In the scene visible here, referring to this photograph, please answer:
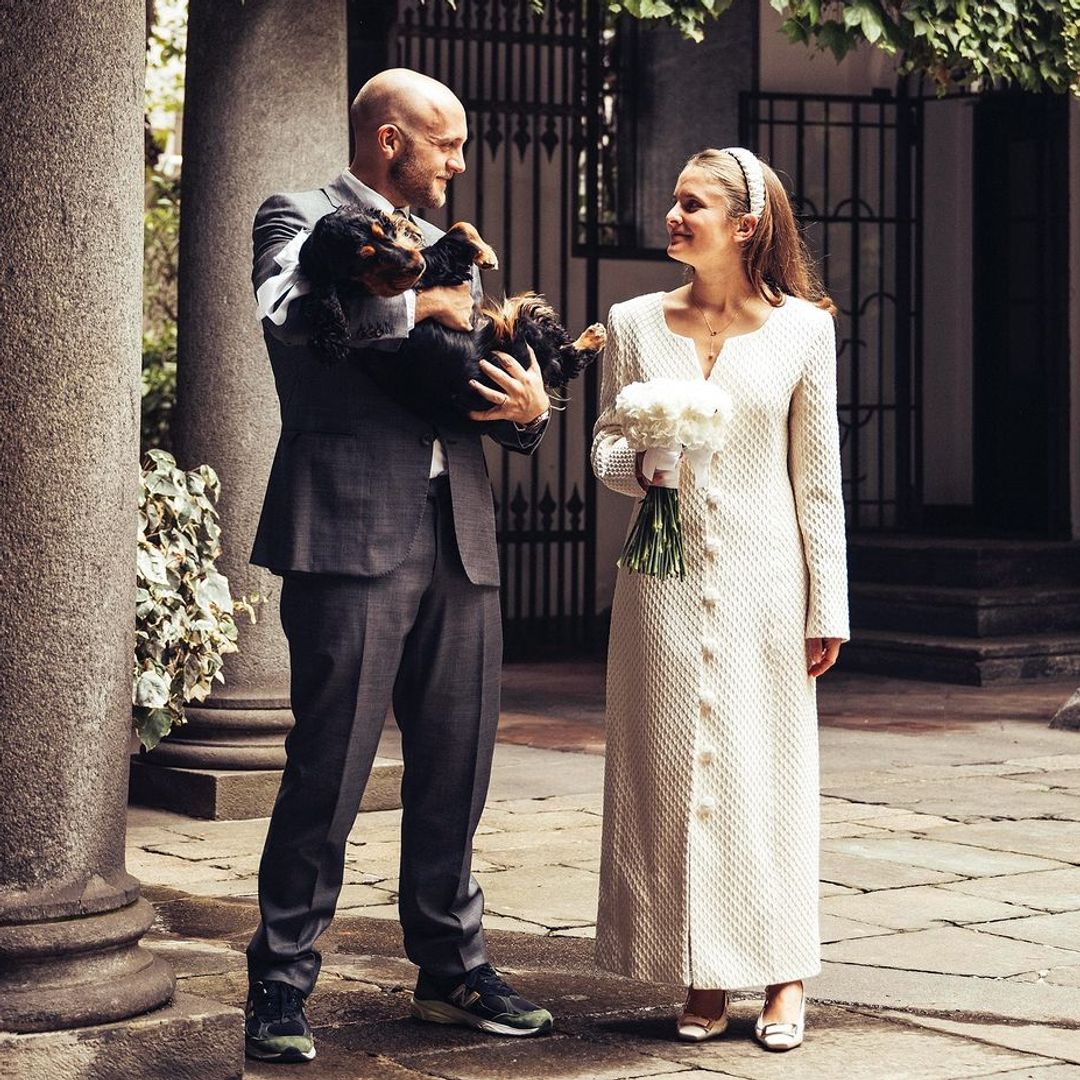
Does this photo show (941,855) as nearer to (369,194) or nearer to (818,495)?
(818,495)

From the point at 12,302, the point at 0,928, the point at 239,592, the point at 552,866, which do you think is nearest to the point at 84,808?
the point at 0,928

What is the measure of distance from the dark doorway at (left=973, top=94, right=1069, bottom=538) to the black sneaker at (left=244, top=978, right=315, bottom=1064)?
9.03 m

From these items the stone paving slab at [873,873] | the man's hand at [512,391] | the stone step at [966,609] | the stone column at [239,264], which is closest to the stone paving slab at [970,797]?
the stone paving slab at [873,873]

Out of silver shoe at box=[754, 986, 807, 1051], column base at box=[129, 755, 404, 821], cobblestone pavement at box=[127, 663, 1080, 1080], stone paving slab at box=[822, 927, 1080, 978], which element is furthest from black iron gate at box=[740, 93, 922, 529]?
silver shoe at box=[754, 986, 807, 1051]

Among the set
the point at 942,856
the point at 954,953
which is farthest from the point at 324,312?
the point at 942,856

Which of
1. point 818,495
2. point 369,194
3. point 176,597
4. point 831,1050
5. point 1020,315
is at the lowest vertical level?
point 831,1050

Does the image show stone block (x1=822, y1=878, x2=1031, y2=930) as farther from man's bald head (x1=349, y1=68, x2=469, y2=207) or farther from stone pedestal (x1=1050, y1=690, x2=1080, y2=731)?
stone pedestal (x1=1050, y1=690, x2=1080, y2=731)

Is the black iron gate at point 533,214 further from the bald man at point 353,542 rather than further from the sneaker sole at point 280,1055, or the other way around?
the sneaker sole at point 280,1055

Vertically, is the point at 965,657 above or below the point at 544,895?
above

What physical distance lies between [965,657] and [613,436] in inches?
258

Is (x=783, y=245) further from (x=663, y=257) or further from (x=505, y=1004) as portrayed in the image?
(x=663, y=257)

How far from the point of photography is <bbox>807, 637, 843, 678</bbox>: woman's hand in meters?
4.24

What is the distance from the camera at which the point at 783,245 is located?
14.2ft

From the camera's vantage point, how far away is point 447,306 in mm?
3828
